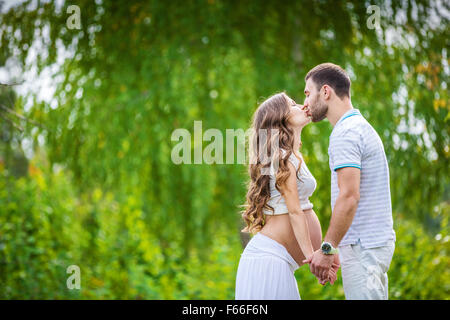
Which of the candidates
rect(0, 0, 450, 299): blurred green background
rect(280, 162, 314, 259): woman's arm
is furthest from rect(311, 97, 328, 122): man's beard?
rect(0, 0, 450, 299): blurred green background

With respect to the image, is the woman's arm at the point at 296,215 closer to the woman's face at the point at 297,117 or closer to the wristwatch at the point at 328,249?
the wristwatch at the point at 328,249

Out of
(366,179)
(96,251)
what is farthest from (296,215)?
(96,251)

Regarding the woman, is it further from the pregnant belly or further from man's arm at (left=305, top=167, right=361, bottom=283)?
man's arm at (left=305, top=167, right=361, bottom=283)

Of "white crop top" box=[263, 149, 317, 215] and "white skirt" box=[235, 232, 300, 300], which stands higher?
"white crop top" box=[263, 149, 317, 215]

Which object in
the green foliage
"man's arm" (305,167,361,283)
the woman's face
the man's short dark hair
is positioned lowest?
the green foliage

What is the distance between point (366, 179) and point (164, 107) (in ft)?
9.85

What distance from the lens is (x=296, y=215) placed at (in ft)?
6.56

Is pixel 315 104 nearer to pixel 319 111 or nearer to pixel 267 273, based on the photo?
pixel 319 111

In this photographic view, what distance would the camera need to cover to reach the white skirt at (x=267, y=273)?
6.63 feet

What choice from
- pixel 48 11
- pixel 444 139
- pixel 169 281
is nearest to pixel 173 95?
pixel 48 11

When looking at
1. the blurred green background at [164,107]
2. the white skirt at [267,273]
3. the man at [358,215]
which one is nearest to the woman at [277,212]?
the white skirt at [267,273]

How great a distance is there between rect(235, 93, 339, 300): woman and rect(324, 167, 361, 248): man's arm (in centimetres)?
15

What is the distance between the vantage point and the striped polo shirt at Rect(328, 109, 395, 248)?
1903 mm
